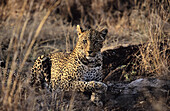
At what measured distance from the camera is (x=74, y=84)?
526cm

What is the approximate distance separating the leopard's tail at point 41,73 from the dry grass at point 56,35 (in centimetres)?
19

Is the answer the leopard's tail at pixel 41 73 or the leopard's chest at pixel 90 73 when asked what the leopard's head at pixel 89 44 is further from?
the leopard's tail at pixel 41 73

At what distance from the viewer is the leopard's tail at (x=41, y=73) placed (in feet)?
20.0

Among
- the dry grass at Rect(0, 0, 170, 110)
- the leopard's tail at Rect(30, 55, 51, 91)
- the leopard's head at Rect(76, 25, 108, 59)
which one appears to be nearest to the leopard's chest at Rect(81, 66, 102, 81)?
the leopard's head at Rect(76, 25, 108, 59)

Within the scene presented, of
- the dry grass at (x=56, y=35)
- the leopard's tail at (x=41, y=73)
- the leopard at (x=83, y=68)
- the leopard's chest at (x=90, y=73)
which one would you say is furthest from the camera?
the leopard's tail at (x=41, y=73)

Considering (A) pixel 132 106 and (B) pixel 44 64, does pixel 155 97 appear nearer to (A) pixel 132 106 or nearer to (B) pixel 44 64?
(A) pixel 132 106

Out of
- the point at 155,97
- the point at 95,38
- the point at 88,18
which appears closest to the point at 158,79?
the point at 155,97

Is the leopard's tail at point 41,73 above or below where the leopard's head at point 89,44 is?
below

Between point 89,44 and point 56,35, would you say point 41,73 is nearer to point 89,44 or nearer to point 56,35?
point 89,44

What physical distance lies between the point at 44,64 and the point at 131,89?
1.94 metres

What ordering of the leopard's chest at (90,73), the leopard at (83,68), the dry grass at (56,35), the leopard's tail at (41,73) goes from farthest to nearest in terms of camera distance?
the leopard's tail at (41,73), the leopard's chest at (90,73), the leopard at (83,68), the dry grass at (56,35)

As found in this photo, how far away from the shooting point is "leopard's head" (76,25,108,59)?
200 inches

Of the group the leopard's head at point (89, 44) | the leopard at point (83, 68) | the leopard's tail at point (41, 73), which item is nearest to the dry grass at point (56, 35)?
the leopard's tail at point (41, 73)

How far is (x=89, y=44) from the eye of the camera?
16.7 feet
